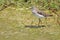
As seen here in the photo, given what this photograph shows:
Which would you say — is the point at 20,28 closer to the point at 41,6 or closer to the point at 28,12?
the point at 28,12

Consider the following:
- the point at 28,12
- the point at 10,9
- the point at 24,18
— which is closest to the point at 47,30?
the point at 24,18

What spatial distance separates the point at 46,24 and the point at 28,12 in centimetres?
150

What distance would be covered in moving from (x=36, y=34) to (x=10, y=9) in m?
2.93

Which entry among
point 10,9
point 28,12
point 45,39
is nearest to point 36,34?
point 45,39

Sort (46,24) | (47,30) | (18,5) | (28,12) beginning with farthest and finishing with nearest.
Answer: (18,5) < (28,12) < (46,24) < (47,30)

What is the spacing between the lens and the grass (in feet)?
20.8

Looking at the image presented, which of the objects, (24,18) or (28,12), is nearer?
(24,18)

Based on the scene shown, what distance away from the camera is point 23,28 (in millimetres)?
7023

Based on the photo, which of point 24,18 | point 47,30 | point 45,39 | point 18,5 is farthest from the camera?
point 18,5

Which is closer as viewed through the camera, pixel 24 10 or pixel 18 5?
pixel 24 10

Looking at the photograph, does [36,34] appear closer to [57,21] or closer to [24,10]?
[57,21]

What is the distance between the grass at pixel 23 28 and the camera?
634 cm

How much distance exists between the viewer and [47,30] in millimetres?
6867

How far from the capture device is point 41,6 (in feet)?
30.2
